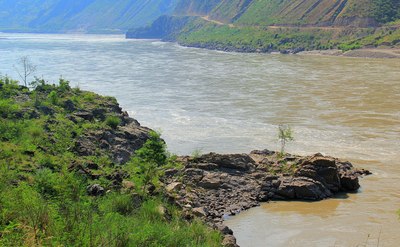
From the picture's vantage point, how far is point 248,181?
74.5 feet

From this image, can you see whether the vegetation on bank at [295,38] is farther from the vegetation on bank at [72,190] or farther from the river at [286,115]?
the vegetation on bank at [72,190]

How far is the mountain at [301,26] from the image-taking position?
4205 inches

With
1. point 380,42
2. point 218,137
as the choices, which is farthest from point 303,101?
point 380,42

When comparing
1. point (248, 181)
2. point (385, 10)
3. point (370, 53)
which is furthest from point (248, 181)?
point (385, 10)

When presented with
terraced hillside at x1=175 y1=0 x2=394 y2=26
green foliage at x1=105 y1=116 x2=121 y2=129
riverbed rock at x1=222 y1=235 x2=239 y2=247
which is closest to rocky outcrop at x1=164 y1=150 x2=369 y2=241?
riverbed rock at x1=222 y1=235 x2=239 y2=247

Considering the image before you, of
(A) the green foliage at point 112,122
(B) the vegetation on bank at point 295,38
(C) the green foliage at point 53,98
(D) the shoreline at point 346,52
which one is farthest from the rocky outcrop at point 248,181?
(B) the vegetation on bank at point 295,38

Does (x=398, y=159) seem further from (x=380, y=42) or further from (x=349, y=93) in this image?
(x=380, y=42)

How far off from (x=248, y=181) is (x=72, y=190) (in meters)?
10.4

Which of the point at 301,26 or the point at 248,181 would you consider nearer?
the point at 248,181

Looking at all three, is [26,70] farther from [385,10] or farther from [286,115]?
[385,10]

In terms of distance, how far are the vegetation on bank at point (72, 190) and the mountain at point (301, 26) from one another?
8401cm

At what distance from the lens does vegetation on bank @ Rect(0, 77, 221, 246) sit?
10.5 metres

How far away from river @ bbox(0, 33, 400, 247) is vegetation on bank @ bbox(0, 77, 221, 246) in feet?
13.7

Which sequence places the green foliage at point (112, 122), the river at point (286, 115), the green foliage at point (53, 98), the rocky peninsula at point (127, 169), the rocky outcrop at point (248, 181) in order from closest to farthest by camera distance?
the rocky peninsula at point (127, 169) < the river at point (286, 115) < the rocky outcrop at point (248, 181) < the green foliage at point (112, 122) < the green foliage at point (53, 98)
